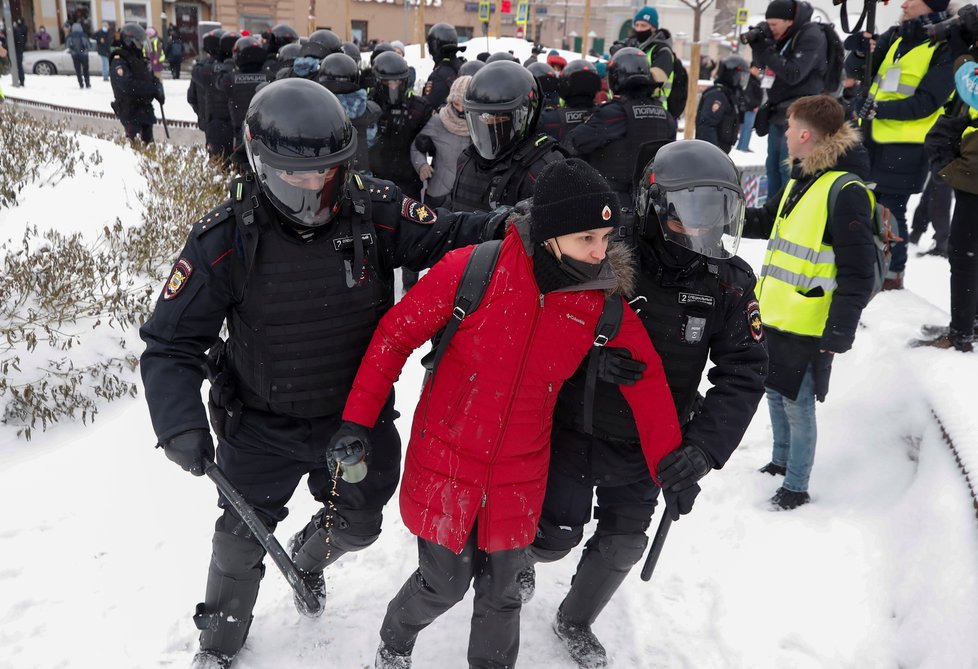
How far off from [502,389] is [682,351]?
66 cm

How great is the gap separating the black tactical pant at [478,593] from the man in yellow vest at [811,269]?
1947 millimetres

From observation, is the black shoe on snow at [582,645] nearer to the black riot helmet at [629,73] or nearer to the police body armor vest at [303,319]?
the police body armor vest at [303,319]

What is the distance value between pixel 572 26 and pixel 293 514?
49.4 meters

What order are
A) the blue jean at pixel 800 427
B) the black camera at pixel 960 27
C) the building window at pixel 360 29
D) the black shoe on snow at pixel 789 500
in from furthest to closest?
the building window at pixel 360 29, the black camera at pixel 960 27, the black shoe on snow at pixel 789 500, the blue jean at pixel 800 427

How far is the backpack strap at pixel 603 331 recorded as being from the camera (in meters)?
2.52

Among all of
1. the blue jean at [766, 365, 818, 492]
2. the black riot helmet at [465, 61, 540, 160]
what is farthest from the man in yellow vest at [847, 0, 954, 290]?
the black riot helmet at [465, 61, 540, 160]

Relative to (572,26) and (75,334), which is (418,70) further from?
(572,26)

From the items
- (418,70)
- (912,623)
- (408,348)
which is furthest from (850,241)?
(418,70)

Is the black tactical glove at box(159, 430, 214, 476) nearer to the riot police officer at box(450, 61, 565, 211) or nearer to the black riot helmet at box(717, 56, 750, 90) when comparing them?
the riot police officer at box(450, 61, 565, 211)

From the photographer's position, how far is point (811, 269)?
380cm

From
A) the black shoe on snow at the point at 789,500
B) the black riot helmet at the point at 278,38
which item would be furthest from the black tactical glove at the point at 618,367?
the black riot helmet at the point at 278,38

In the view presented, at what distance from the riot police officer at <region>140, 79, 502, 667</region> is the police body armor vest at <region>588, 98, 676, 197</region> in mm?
2728

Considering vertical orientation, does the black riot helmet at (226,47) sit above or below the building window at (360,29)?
below

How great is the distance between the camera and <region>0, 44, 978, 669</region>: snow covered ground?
10.2 ft
